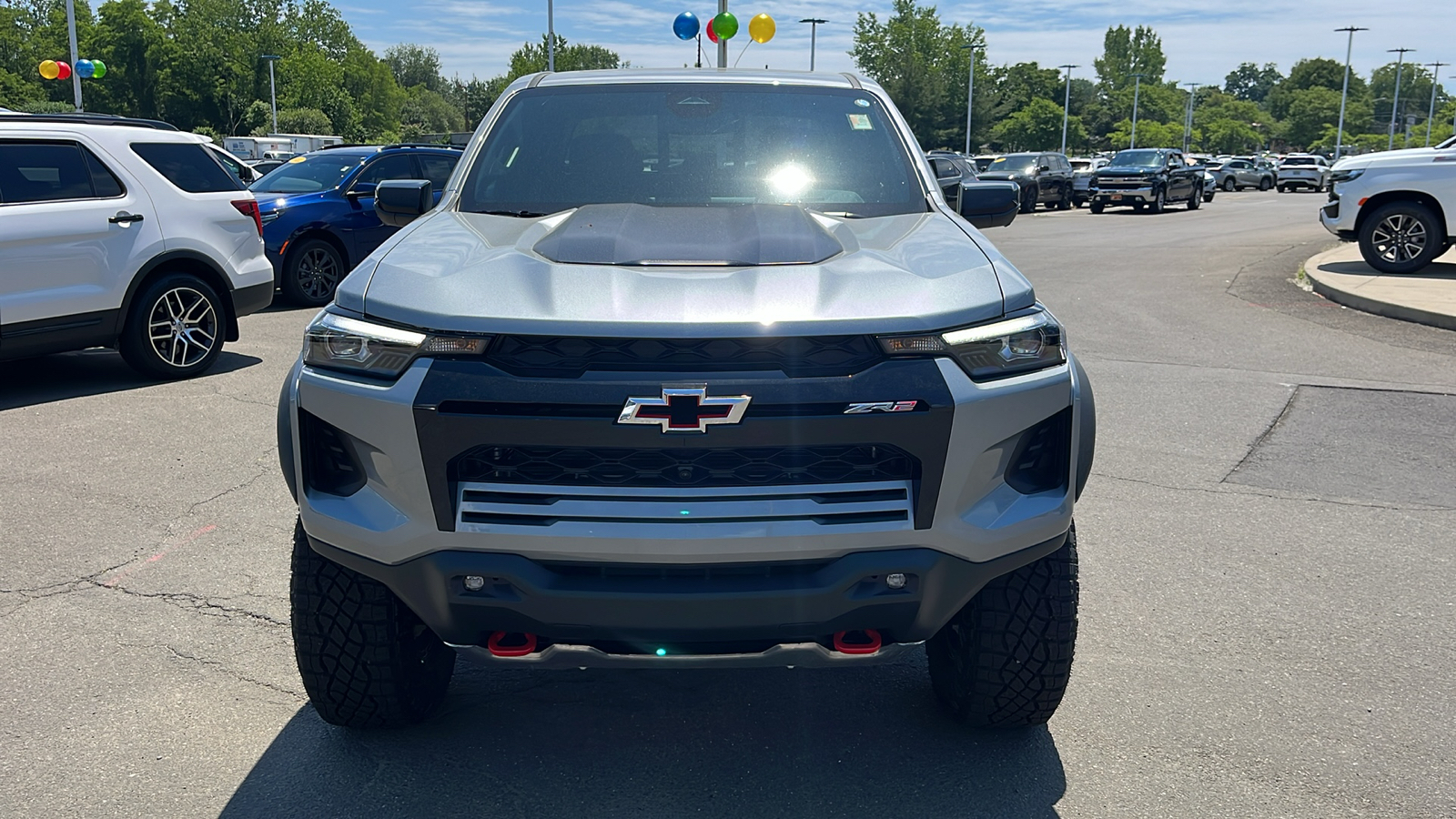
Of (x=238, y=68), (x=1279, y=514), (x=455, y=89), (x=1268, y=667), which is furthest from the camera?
(x=455, y=89)

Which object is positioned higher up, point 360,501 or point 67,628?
point 360,501

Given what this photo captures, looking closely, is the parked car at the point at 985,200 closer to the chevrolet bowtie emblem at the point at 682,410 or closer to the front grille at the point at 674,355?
the front grille at the point at 674,355

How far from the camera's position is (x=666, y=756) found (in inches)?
127

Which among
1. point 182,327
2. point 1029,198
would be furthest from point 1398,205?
point 1029,198

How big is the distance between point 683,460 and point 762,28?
19233 mm

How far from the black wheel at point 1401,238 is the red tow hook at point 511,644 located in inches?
560

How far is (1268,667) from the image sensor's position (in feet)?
12.4

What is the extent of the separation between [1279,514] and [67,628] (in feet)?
16.3

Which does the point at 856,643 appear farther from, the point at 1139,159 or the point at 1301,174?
the point at 1301,174

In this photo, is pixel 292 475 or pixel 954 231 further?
pixel 954 231

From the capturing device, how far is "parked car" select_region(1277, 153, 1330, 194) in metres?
57.9

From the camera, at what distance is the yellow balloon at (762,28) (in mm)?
20500

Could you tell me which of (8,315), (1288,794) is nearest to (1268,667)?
(1288,794)

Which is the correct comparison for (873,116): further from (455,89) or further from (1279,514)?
(455,89)
